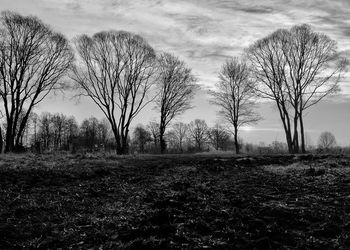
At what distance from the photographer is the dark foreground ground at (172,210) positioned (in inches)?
271

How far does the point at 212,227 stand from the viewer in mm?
7535

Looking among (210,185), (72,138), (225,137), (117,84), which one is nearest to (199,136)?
(225,137)

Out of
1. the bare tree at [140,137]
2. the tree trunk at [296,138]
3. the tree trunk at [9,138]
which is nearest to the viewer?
the tree trunk at [9,138]

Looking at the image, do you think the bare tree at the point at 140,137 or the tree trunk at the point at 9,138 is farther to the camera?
the bare tree at the point at 140,137

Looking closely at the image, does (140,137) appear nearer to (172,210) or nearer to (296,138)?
(296,138)

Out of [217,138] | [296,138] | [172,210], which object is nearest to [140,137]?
[217,138]

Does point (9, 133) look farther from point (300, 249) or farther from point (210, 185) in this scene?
point (300, 249)

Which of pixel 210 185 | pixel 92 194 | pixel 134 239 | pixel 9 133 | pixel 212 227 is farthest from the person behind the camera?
pixel 9 133

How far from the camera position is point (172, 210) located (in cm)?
870

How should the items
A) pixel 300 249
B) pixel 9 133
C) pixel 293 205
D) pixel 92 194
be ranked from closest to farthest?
1. pixel 300 249
2. pixel 293 205
3. pixel 92 194
4. pixel 9 133

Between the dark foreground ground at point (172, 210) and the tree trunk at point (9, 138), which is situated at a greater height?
the tree trunk at point (9, 138)

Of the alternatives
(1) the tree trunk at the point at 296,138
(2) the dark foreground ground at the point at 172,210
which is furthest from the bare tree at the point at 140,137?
(2) the dark foreground ground at the point at 172,210

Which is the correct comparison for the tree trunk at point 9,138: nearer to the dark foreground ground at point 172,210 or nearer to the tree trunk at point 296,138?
the dark foreground ground at point 172,210

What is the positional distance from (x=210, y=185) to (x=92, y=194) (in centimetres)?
369
